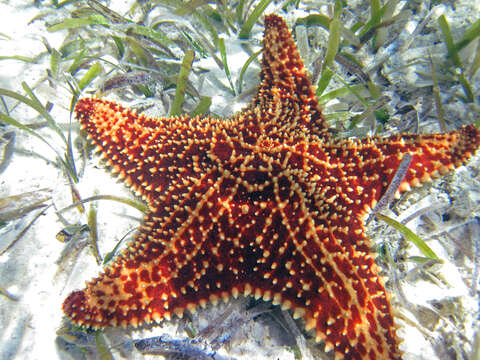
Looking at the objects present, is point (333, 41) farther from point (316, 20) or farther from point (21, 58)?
point (21, 58)

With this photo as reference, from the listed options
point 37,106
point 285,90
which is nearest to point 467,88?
point 285,90

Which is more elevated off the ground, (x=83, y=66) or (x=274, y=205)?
(x=83, y=66)

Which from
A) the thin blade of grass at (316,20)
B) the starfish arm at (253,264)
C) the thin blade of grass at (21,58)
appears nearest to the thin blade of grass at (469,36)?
the thin blade of grass at (316,20)

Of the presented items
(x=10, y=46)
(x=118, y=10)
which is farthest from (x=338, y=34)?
(x=10, y=46)

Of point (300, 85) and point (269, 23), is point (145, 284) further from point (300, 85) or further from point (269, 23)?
point (269, 23)

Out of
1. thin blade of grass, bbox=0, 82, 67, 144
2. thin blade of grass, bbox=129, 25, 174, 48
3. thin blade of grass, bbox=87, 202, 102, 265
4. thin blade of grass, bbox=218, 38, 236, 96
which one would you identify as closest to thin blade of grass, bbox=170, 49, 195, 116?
thin blade of grass, bbox=218, 38, 236, 96

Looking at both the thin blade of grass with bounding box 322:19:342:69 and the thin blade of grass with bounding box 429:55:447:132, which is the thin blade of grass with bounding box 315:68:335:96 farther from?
the thin blade of grass with bounding box 429:55:447:132
